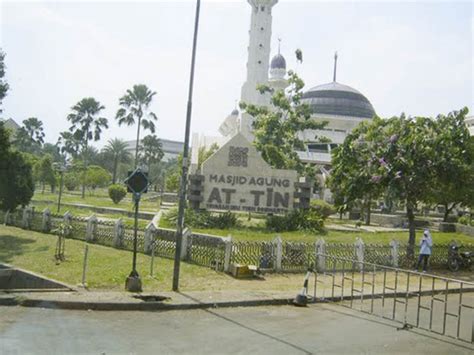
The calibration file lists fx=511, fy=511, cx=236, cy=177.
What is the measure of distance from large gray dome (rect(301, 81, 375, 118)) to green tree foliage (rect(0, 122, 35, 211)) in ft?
191

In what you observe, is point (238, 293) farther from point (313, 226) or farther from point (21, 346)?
point (313, 226)

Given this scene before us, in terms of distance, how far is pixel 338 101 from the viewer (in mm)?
77125

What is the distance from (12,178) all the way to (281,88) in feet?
143

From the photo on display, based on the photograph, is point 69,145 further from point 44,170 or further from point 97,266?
point 97,266

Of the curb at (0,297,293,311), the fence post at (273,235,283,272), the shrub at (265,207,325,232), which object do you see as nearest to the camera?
the curb at (0,297,293,311)

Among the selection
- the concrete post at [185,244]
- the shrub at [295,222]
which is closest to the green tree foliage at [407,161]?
the shrub at [295,222]

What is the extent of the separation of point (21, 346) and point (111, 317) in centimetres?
222

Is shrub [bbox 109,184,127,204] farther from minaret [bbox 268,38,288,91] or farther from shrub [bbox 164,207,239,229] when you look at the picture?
minaret [bbox 268,38,288,91]

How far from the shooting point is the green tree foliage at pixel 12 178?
2020 centimetres

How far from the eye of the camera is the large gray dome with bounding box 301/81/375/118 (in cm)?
7631

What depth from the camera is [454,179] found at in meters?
17.4

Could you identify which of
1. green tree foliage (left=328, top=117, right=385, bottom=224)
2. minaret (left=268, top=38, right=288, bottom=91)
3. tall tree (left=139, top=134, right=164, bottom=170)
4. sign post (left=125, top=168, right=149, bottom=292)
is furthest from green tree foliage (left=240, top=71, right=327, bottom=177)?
tall tree (left=139, top=134, right=164, bottom=170)

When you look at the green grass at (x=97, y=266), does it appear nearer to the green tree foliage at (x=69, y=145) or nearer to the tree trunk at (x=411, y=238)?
the tree trunk at (x=411, y=238)

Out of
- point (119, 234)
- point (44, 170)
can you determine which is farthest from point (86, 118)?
point (119, 234)
